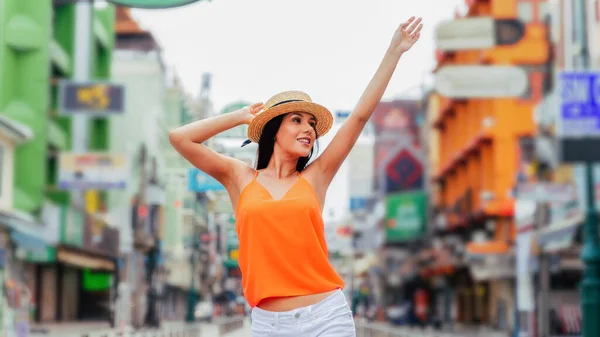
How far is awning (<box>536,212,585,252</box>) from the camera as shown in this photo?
3209cm

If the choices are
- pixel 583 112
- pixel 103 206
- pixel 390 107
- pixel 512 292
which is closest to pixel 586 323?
pixel 583 112

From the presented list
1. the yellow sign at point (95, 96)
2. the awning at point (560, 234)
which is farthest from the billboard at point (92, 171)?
the awning at point (560, 234)

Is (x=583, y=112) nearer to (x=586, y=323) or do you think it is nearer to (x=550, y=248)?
(x=586, y=323)

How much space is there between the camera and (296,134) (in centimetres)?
428

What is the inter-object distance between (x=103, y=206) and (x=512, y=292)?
20.9m

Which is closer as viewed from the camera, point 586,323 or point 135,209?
point 586,323

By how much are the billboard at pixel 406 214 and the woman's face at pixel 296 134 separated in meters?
74.6

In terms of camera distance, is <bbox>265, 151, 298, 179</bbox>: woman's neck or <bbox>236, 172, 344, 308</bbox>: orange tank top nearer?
<bbox>236, 172, 344, 308</bbox>: orange tank top

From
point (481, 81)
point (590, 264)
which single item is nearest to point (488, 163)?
point (590, 264)

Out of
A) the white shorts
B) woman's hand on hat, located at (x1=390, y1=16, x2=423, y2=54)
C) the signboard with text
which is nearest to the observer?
the white shorts

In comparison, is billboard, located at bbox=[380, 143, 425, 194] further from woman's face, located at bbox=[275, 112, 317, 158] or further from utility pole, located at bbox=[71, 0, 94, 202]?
woman's face, located at bbox=[275, 112, 317, 158]

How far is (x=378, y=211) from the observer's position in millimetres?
93500

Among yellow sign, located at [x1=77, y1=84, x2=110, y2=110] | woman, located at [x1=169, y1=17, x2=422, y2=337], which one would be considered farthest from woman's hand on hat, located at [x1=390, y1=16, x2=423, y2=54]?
yellow sign, located at [x1=77, y1=84, x2=110, y2=110]

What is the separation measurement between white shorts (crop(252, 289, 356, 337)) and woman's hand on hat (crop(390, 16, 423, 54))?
1.06m
